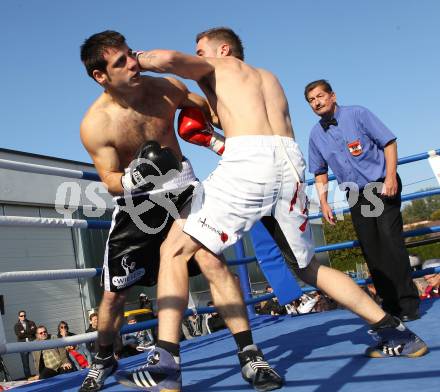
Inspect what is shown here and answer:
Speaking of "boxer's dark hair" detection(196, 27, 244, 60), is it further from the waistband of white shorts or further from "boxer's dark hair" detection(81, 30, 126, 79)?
the waistband of white shorts

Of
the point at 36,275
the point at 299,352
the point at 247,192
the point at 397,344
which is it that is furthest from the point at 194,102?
the point at 397,344

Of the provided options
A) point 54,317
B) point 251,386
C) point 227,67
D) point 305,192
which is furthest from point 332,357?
point 54,317

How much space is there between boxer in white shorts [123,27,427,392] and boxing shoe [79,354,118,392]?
→ 0.59 metres

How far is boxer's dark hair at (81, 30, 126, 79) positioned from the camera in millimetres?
2191

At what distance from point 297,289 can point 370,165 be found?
93 centimetres

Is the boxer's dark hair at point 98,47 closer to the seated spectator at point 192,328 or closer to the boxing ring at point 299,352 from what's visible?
the boxing ring at point 299,352

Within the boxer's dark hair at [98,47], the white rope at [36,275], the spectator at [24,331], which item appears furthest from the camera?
the spectator at [24,331]

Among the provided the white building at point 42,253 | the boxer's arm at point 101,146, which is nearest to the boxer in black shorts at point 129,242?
the boxer's arm at point 101,146

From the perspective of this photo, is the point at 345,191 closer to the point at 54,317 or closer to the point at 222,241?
the point at 222,241

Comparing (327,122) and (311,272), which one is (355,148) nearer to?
(327,122)

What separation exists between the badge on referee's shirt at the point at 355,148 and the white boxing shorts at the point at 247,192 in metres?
1.27

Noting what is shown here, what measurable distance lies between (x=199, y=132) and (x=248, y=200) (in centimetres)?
59

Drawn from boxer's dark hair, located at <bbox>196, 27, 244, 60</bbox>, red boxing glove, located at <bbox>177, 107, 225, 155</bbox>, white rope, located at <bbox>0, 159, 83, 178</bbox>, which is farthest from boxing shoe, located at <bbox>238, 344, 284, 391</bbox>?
white rope, located at <bbox>0, 159, 83, 178</bbox>

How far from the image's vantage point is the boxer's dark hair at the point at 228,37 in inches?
91.0
